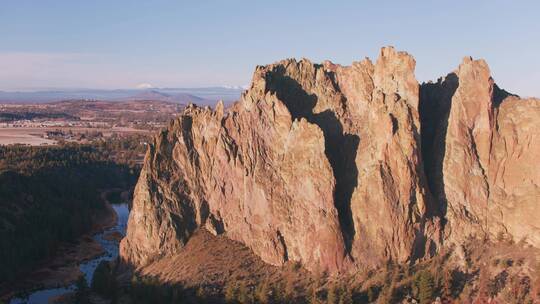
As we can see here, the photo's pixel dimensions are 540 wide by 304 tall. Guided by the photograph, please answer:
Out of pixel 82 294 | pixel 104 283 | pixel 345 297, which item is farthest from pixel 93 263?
pixel 345 297

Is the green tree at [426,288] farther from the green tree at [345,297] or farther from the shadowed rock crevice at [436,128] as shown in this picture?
the shadowed rock crevice at [436,128]

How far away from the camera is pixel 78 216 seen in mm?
116125

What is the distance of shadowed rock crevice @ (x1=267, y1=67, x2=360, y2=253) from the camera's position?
2677 inches

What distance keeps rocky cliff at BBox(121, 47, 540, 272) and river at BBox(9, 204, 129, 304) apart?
15.3 metres

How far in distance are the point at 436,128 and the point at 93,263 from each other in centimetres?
6898

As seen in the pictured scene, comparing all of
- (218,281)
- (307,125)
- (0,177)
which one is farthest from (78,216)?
(307,125)

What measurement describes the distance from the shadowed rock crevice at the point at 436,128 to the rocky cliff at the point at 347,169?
0.65 ft

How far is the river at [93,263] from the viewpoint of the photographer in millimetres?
77438

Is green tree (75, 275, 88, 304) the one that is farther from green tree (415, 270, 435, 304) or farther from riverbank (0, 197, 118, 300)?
green tree (415, 270, 435, 304)

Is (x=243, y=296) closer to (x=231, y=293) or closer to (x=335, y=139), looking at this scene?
(x=231, y=293)

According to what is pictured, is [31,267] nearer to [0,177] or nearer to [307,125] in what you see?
[0,177]

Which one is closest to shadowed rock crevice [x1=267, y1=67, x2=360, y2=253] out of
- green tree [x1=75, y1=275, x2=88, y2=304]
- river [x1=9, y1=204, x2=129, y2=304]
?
green tree [x1=75, y1=275, x2=88, y2=304]

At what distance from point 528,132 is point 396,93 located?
19.2 meters

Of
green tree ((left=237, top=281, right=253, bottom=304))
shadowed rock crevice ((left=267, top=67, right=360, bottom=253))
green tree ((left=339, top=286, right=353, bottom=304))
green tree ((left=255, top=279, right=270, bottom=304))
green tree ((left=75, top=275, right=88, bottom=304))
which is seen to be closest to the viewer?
green tree ((left=339, top=286, right=353, bottom=304))
